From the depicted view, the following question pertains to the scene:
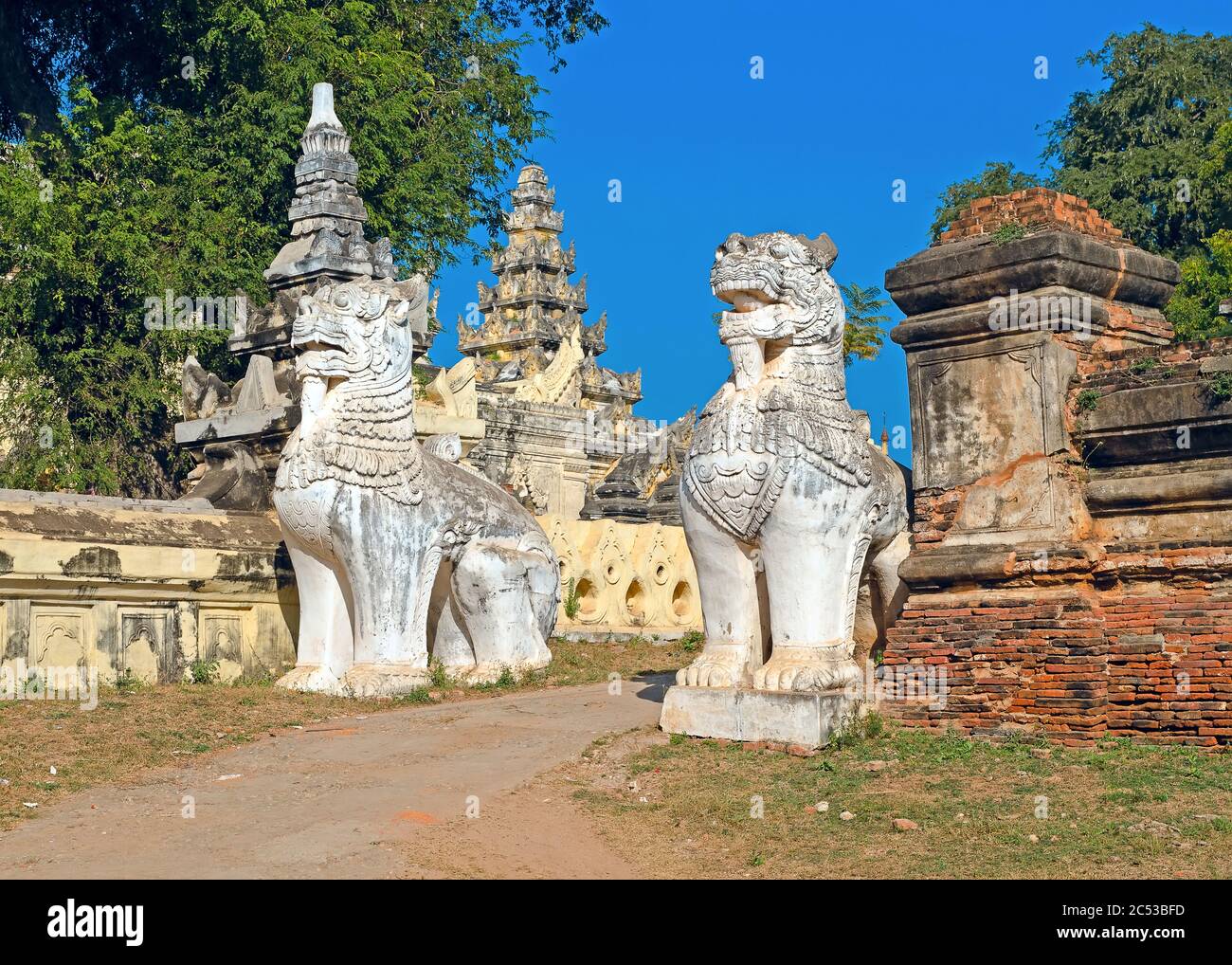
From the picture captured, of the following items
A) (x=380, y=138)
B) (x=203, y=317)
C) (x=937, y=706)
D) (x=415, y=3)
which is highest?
(x=415, y=3)

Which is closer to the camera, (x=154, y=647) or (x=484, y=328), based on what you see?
(x=154, y=647)

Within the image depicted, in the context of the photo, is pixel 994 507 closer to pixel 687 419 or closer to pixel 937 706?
pixel 937 706

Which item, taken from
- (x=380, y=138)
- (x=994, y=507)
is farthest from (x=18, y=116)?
(x=994, y=507)

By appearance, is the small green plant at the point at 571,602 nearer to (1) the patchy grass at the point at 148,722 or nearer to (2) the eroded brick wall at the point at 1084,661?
(1) the patchy grass at the point at 148,722

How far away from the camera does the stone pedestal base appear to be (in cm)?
895

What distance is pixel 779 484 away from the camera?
9320 mm

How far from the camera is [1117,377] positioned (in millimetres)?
9859

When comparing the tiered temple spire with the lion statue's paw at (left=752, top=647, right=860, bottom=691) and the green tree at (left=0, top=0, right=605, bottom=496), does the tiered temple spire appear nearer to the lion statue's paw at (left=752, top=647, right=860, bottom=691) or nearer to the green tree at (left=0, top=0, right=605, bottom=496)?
the green tree at (left=0, top=0, right=605, bottom=496)

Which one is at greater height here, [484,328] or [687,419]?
[484,328]

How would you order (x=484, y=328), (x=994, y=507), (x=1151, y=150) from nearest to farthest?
1. (x=994, y=507)
2. (x=1151, y=150)
3. (x=484, y=328)

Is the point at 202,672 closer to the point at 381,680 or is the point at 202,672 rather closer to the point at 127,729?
the point at 381,680

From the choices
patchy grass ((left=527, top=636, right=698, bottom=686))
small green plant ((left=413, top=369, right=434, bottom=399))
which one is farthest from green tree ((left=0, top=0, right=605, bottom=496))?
patchy grass ((left=527, top=636, right=698, bottom=686))

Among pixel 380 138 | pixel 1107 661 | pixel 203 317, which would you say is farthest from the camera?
pixel 380 138

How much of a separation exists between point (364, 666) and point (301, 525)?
1018 mm
